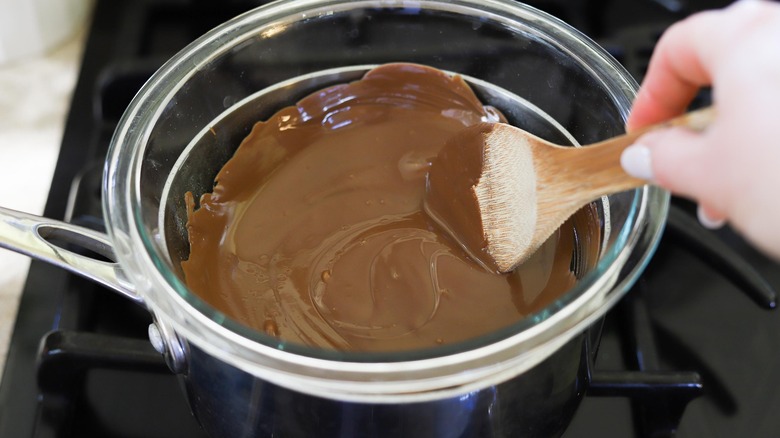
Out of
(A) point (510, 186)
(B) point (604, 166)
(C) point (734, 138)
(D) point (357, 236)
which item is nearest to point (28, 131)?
(D) point (357, 236)

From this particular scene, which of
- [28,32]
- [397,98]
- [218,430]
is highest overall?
[28,32]

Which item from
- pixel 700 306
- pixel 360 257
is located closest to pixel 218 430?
pixel 360 257

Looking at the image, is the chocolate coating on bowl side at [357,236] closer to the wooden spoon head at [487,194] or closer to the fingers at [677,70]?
the wooden spoon head at [487,194]

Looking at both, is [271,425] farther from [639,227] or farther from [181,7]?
[181,7]

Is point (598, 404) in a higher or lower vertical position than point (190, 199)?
lower

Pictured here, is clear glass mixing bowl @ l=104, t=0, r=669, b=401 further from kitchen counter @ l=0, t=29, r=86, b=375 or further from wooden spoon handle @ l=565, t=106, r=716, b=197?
kitchen counter @ l=0, t=29, r=86, b=375

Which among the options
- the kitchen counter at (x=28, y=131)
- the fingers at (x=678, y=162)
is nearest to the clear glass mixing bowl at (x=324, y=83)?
the fingers at (x=678, y=162)
